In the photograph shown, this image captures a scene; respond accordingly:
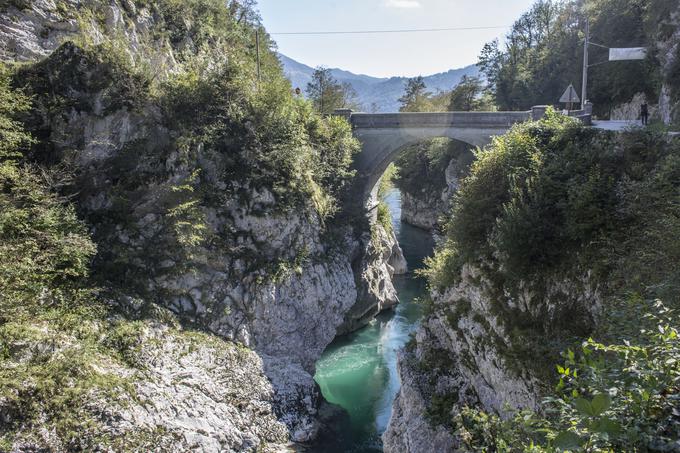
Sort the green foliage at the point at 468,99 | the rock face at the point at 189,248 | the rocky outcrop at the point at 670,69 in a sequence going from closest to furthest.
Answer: the rock face at the point at 189,248, the rocky outcrop at the point at 670,69, the green foliage at the point at 468,99

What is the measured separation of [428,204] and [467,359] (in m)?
29.0

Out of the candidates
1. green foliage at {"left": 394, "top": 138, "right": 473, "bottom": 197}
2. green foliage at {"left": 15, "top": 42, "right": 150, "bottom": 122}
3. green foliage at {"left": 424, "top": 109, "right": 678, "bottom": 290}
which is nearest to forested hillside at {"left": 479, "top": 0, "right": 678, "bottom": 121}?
green foliage at {"left": 394, "top": 138, "right": 473, "bottom": 197}

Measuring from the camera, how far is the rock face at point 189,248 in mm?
12719

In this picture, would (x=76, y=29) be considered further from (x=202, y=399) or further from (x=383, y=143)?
(x=383, y=143)

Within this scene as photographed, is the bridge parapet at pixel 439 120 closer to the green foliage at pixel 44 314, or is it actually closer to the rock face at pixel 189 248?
the rock face at pixel 189 248

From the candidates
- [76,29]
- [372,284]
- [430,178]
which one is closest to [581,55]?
[430,178]

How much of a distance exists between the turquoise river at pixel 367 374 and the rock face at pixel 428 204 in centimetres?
1219

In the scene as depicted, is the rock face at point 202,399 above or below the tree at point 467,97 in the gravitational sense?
below

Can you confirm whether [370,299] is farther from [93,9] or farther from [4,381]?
[93,9]

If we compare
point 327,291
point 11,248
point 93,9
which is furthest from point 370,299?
point 93,9

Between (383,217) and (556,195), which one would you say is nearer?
(556,195)

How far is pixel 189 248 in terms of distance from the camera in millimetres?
14297

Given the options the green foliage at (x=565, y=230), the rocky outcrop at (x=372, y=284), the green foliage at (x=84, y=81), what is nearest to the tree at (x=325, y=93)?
the rocky outcrop at (x=372, y=284)

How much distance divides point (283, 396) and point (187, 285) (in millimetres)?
4701
